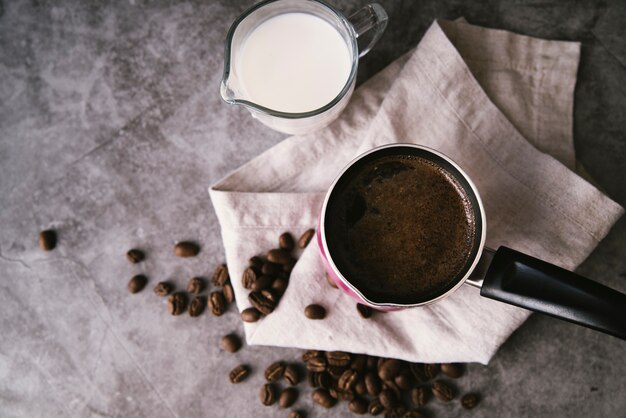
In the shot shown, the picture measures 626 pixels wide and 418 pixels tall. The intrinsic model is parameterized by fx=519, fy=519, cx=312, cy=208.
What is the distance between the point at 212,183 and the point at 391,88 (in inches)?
21.8

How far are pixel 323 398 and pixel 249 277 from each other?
0.39m

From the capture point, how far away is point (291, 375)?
141 cm

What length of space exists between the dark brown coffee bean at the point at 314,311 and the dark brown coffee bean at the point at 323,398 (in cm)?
23

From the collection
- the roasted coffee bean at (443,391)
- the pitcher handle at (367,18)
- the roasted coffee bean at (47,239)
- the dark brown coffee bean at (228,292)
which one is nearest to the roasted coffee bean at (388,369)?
the roasted coffee bean at (443,391)

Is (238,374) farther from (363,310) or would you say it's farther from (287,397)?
(363,310)

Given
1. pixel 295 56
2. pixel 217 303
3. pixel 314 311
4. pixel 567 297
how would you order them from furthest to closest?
1. pixel 217 303
2. pixel 314 311
3. pixel 295 56
4. pixel 567 297

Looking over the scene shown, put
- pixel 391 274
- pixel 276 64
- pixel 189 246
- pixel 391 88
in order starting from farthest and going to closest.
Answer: pixel 189 246
pixel 391 88
pixel 276 64
pixel 391 274

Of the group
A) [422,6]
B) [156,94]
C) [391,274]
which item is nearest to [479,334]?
[391,274]

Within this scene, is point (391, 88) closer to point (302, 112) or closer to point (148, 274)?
point (302, 112)

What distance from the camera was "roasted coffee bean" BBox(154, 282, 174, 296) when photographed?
1.43m

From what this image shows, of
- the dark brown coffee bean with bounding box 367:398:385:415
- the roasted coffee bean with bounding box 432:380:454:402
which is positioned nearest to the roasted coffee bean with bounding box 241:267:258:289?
the dark brown coffee bean with bounding box 367:398:385:415

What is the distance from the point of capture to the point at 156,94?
147 cm

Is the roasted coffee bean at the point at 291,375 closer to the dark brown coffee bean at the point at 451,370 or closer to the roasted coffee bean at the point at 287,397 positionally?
the roasted coffee bean at the point at 287,397

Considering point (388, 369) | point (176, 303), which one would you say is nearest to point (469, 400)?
A: point (388, 369)
